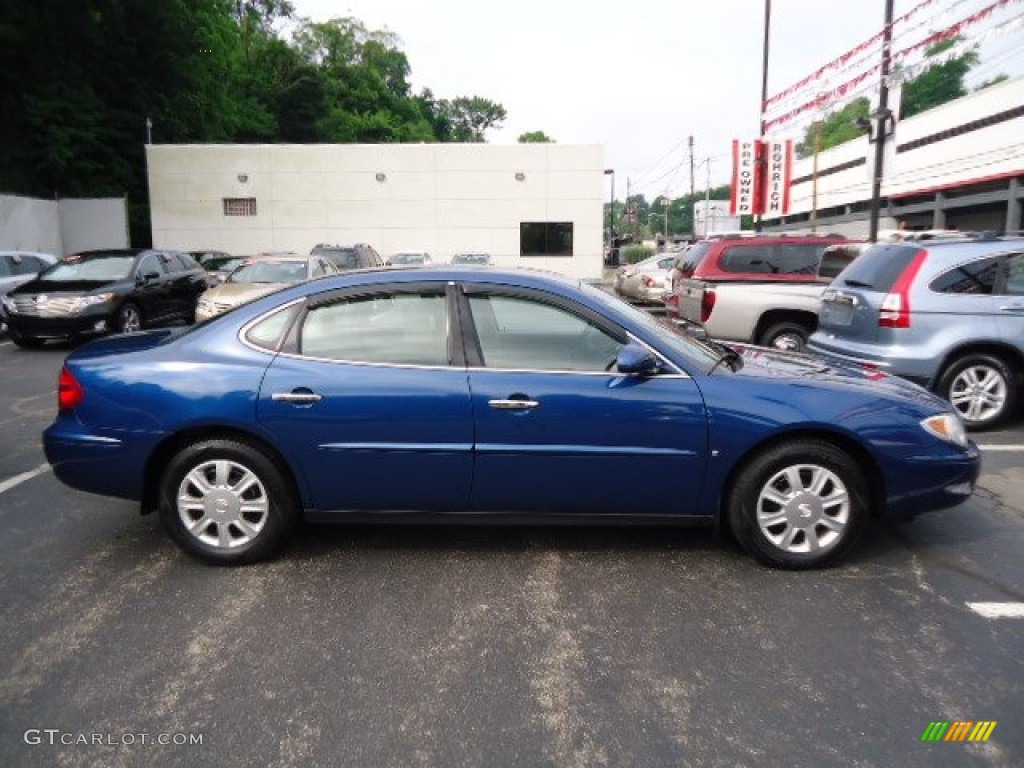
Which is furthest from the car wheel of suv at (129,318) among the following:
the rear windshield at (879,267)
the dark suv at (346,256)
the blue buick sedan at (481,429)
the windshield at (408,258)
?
the rear windshield at (879,267)

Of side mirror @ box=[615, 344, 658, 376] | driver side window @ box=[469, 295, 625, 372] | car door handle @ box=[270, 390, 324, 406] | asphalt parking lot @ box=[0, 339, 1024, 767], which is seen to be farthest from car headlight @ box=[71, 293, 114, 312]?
side mirror @ box=[615, 344, 658, 376]

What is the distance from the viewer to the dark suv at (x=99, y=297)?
11.6 meters

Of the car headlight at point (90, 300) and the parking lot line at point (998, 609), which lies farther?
the car headlight at point (90, 300)

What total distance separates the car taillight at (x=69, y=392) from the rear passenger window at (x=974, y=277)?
6664 millimetres

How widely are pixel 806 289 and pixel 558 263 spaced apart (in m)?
21.4

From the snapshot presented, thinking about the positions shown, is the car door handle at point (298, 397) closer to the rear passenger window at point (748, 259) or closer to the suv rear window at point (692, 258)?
the rear passenger window at point (748, 259)

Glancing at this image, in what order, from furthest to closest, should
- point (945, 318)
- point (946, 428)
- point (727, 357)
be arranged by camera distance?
point (945, 318) → point (727, 357) → point (946, 428)

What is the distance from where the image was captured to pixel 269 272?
12.6 meters

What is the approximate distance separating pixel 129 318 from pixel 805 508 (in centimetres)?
1184

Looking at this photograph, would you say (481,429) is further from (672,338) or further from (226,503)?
(226,503)

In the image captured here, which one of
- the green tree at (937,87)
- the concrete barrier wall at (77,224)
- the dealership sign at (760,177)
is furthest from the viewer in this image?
the green tree at (937,87)

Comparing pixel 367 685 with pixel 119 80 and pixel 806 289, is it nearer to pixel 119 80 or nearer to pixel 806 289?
pixel 806 289

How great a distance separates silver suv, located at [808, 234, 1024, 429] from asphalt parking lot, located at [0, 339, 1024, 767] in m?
2.40

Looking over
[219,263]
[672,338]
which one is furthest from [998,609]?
[219,263]
